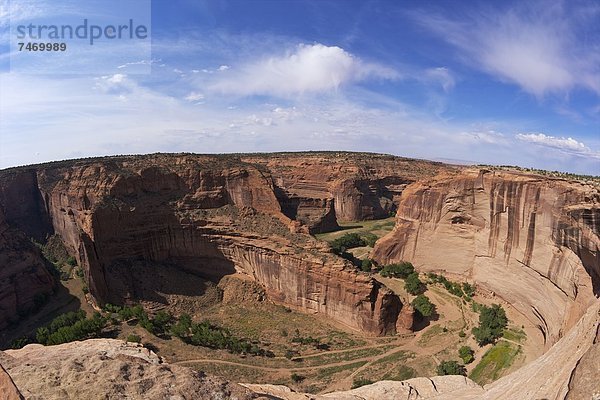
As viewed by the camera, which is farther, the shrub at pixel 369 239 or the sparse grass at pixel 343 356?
the shrub at pixel 369 239

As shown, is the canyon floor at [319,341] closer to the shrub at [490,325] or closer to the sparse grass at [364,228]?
the shrub at [490,325]

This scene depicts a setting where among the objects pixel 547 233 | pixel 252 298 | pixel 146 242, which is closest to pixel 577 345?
pixel 547 233

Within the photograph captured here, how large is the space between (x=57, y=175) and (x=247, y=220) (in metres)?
52.2

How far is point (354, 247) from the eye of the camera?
207 feet

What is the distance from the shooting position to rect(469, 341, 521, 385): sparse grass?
1090 inches

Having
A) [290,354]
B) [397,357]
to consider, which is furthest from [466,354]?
[290,354]

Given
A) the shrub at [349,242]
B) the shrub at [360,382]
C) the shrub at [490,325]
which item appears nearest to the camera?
the shrub at [360,382]

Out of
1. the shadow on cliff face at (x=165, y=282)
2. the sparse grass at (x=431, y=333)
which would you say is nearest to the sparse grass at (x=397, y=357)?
the sparse grass at (x=431, y=333)

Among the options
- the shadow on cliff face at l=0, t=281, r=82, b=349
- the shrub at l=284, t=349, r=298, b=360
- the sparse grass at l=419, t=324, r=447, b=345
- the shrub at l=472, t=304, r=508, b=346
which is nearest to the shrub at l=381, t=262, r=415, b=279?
the sparse grass at l=419, t=324, r=447, b=345

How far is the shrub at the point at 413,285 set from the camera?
1641 inches

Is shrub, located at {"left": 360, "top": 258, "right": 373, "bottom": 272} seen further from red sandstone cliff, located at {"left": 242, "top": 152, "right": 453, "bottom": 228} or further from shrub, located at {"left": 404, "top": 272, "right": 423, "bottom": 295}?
red sandstone cliff, located at {"left": 242, "top": 152, "right": 453, "bottom": 228}

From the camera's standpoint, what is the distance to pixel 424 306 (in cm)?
3750

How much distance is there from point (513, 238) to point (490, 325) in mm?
8189

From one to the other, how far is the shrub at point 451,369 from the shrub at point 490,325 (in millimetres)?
3621
